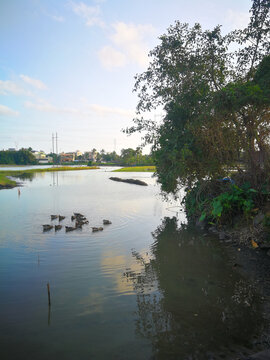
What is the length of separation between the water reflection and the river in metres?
0.02

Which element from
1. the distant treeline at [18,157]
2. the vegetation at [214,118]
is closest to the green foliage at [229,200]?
the vegetation at [214,118]

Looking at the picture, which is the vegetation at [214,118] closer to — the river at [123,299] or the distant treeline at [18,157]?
the river at [123,299]

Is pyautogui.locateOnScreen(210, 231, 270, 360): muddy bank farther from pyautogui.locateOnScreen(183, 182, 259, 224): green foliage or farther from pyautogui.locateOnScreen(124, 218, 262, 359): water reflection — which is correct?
pyautogui.locateOnScreen(183, 182, 259, 224): green foliage

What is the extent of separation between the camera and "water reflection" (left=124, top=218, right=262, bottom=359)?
5.10 meters

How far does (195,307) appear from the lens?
648cm

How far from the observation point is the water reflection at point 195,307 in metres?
5.10

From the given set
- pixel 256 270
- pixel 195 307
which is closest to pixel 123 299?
pixel 195 307

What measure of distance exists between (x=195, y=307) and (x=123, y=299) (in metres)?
1.96

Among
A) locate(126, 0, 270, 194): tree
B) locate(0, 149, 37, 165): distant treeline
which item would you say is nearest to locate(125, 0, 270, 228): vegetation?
locate(126, 0, 270, 194): tree

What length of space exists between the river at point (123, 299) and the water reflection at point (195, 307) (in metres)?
0.02

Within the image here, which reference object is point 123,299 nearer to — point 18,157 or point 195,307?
point 195,307

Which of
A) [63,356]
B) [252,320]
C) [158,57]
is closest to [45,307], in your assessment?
[63,356]

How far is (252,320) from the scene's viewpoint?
5.79 meters

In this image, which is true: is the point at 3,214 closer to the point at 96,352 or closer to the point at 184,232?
the point at 184,232
